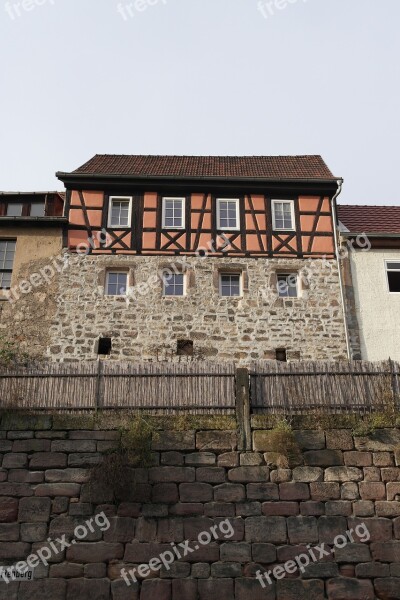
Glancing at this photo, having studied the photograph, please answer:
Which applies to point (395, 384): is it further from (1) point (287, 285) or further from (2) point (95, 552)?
(1) point (287, 285)

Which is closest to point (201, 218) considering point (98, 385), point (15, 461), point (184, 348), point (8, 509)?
point (184, 348)

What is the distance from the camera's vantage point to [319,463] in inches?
425

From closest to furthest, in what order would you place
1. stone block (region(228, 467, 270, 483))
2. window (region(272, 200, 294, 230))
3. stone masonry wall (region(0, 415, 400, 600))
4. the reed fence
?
stone masonry wall (region(0, 415, 400, 600))
stone block (region(228, 467, 270, 483))
the reed fence
window (region(272, 200, 294, 230))

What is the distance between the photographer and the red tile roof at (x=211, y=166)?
19.4m

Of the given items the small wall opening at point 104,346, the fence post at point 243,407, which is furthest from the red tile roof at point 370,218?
the fence post at point 243,407

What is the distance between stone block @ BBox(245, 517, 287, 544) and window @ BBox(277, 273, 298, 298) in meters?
8.36

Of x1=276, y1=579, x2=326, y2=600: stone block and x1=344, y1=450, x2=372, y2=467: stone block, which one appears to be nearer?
x1=276, y1=579, x2=326, y2=600: stone block

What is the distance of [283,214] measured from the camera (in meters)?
18.9

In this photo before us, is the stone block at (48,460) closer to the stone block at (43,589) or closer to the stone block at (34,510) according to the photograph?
the stone block at (34,510)

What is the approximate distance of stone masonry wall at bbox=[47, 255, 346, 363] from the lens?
17.0 m

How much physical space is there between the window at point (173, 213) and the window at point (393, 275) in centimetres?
587

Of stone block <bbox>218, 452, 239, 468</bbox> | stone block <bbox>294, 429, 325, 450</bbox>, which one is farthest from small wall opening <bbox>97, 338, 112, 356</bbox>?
stone block <bbox>294, 429, 325, 450</bbox>

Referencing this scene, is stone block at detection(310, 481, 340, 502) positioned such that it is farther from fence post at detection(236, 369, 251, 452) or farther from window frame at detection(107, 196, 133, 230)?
window frame at detection(107, 196, 133, 230)

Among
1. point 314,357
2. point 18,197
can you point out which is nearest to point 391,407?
point 314,357
